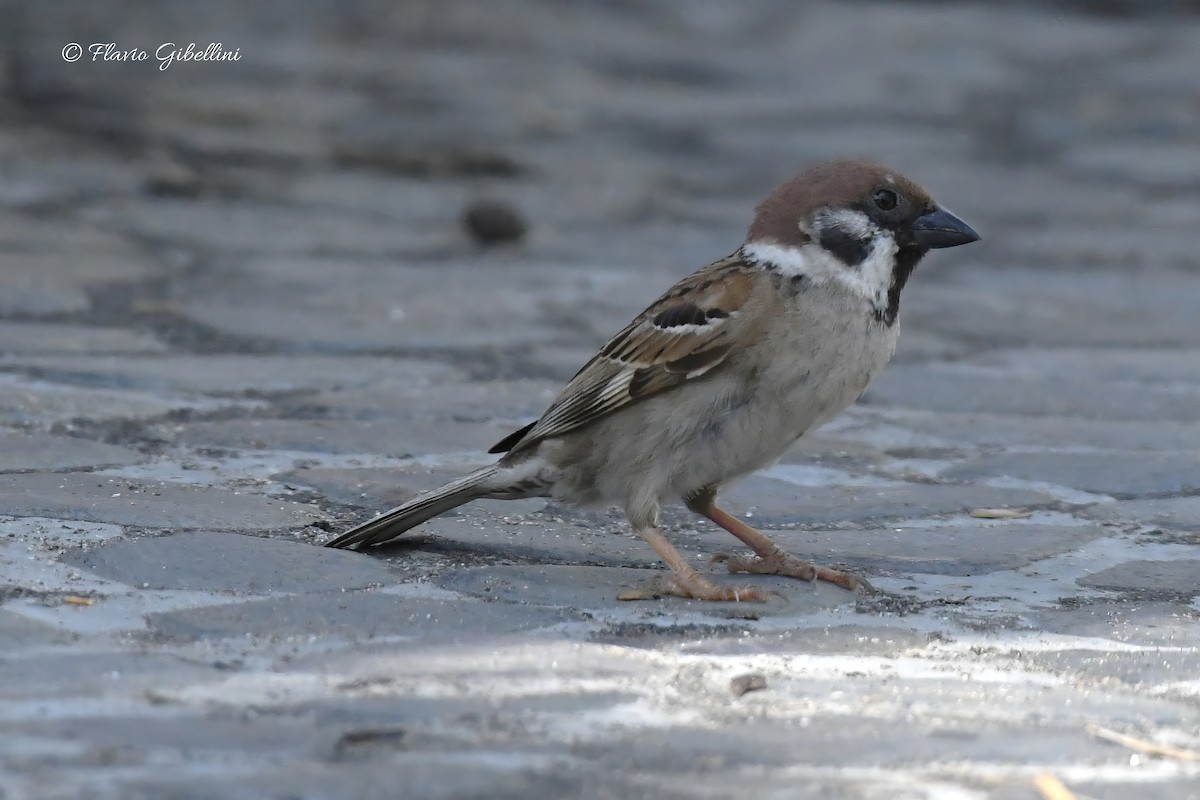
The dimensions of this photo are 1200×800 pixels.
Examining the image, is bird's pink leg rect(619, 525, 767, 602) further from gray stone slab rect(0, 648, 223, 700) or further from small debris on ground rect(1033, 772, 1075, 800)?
small debris on ground rect(1033, 772, 1075, 800)

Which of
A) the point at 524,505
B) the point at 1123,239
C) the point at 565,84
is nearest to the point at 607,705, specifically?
the point at 524,505

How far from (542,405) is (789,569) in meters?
1.57

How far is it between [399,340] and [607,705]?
3369mm

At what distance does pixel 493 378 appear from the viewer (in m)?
5.21

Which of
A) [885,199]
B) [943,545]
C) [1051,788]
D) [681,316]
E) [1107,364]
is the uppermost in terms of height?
[885,199]

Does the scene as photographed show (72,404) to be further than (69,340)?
No

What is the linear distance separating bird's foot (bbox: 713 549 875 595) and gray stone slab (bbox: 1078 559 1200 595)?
0.47m

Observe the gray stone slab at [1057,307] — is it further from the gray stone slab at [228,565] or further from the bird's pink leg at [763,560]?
the gray stone slab at [228,565]

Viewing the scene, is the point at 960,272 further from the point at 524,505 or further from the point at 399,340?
the point at 524,505

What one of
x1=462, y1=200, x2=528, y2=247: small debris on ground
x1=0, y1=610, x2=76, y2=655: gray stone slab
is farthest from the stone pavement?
x1=462, y1=200, x2=528, y2=247: small debris on ground

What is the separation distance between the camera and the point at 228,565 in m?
3.20

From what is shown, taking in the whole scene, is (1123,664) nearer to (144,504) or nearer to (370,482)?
(370,482)

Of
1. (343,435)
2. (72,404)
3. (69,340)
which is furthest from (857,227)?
(69,340)

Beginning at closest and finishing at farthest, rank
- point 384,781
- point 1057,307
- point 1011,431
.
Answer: point 384,781 < point 1011,431 < point 1057,307
